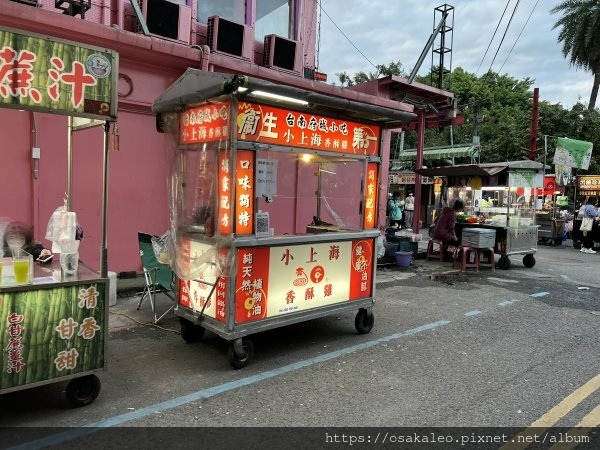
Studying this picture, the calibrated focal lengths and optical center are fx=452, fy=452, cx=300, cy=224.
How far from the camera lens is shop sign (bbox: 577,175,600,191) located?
17.7 metres

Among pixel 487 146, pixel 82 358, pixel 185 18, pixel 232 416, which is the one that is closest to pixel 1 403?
pixel 82 358

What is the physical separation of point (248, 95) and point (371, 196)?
205 cm

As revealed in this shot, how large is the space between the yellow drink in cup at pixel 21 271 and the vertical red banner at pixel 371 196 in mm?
3492

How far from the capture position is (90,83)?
128 inches

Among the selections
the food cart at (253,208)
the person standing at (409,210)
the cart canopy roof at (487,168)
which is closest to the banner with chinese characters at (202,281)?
the food cart at (253,208)

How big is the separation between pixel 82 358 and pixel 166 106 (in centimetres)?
260

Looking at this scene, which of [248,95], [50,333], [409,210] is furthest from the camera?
[409,210]

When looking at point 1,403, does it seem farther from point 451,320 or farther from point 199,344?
point 451,320

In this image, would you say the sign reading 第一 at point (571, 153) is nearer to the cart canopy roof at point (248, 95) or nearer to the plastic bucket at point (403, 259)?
the plastic bucket at point (403, 259)

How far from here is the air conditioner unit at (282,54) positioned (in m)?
8.66

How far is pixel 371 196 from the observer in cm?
535

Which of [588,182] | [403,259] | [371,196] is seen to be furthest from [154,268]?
[588,182]

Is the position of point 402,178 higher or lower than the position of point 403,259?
higher

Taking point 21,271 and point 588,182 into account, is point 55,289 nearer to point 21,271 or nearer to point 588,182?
point 21,271
